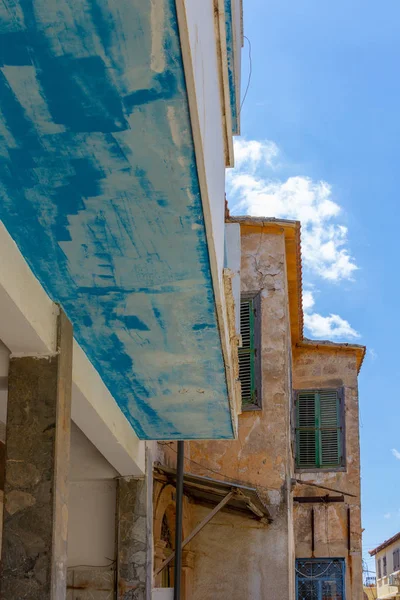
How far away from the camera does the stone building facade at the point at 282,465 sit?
36.3 ft

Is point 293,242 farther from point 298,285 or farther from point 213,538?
point 213,538

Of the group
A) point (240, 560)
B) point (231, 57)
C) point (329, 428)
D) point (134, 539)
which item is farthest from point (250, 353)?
point (231, 57)

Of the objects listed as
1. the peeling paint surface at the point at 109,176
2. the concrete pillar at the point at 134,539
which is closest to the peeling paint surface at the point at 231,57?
the peeling paint surface at the point at 109,176

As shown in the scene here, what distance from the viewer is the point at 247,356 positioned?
12078 mm

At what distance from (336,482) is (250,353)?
3244mm

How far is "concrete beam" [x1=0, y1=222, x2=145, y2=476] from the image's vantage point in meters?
4.09

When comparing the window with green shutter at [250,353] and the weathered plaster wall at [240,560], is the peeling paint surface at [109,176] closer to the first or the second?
the weathered plaster wall at [240,560]

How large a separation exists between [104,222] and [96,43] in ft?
3.88

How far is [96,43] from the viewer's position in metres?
2.73

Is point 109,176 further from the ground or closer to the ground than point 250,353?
closer to the ground

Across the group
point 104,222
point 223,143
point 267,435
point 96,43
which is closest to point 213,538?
point 267,435

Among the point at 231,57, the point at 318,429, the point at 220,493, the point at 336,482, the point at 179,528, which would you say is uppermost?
the point at 231,57

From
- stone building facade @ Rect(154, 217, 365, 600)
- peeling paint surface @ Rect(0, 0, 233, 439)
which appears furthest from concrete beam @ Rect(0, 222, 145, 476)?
stone building facade @ Rect(154, 217, 365, 600)

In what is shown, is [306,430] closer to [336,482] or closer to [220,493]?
[336,482]
